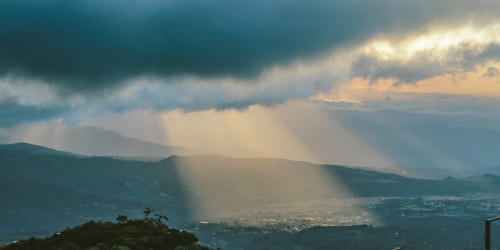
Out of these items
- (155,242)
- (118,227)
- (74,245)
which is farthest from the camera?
(118,227)

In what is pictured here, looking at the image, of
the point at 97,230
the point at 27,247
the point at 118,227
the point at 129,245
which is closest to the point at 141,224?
the point at 118,227

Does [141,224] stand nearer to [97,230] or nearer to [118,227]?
[118,227]

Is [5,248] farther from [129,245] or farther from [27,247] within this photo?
[129,245]

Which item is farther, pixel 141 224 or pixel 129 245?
pixel 141 224

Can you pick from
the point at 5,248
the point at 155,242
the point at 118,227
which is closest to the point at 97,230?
the point at 118,227

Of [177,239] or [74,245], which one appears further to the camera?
[177,239]

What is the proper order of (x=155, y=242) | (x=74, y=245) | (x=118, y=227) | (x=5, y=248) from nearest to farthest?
(x=5, y=248)
(x=74, y=245)
(x=155, y=242)
(x=118, y=227)
